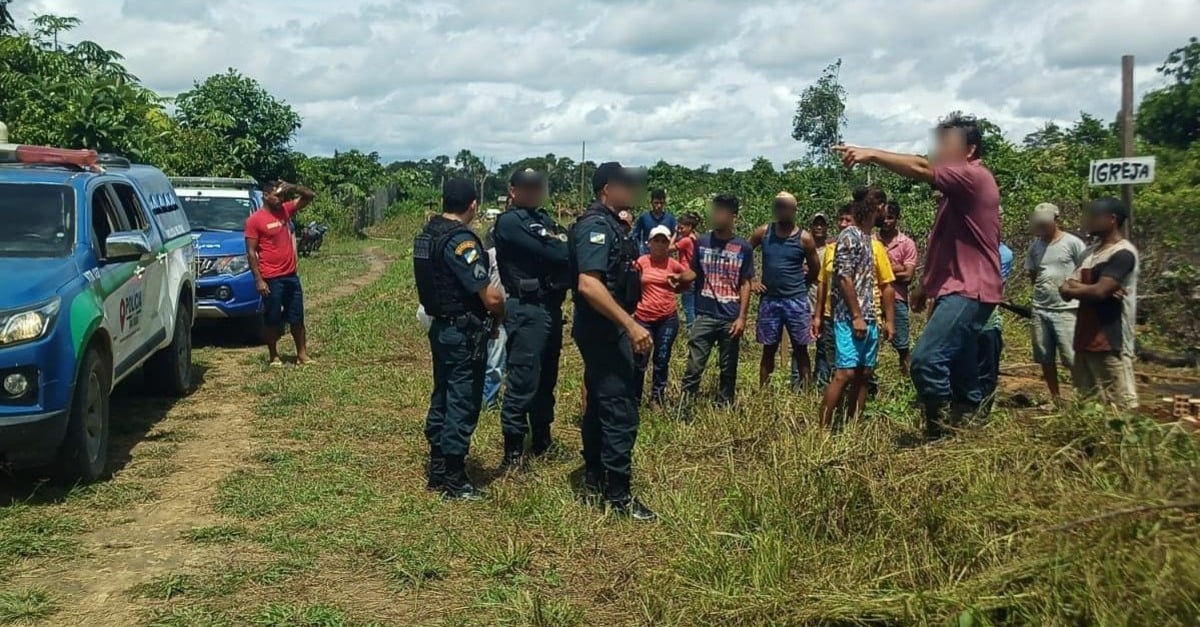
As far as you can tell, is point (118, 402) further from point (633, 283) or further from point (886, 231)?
point (886, 231)

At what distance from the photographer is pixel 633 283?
17.0 feet

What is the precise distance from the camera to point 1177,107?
82.2 ft

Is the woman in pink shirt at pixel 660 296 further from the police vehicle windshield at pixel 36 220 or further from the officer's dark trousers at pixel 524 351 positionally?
the police vehicle windshield at pixel 36 220

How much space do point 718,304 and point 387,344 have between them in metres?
4.61

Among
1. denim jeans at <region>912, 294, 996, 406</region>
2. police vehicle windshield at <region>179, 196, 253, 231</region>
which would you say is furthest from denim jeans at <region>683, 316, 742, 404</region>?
police vehicle windshield at <region>179, 196, 253, 231</region>

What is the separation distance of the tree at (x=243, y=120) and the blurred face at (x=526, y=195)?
18.2 meters

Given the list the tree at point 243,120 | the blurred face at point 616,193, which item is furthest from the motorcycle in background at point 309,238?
the blurred face at point 616,193

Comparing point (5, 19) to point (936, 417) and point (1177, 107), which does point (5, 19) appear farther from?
point (1177, 107)

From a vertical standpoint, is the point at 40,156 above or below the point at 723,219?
above

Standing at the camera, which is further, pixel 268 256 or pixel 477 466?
pixel 268 256

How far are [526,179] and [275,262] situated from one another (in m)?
4.26

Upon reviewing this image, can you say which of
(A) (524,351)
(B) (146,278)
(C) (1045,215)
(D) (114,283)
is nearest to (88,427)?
(D) (114,283)

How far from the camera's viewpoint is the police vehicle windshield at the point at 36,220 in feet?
19.3

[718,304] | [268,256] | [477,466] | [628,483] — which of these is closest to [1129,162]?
[718,304]
